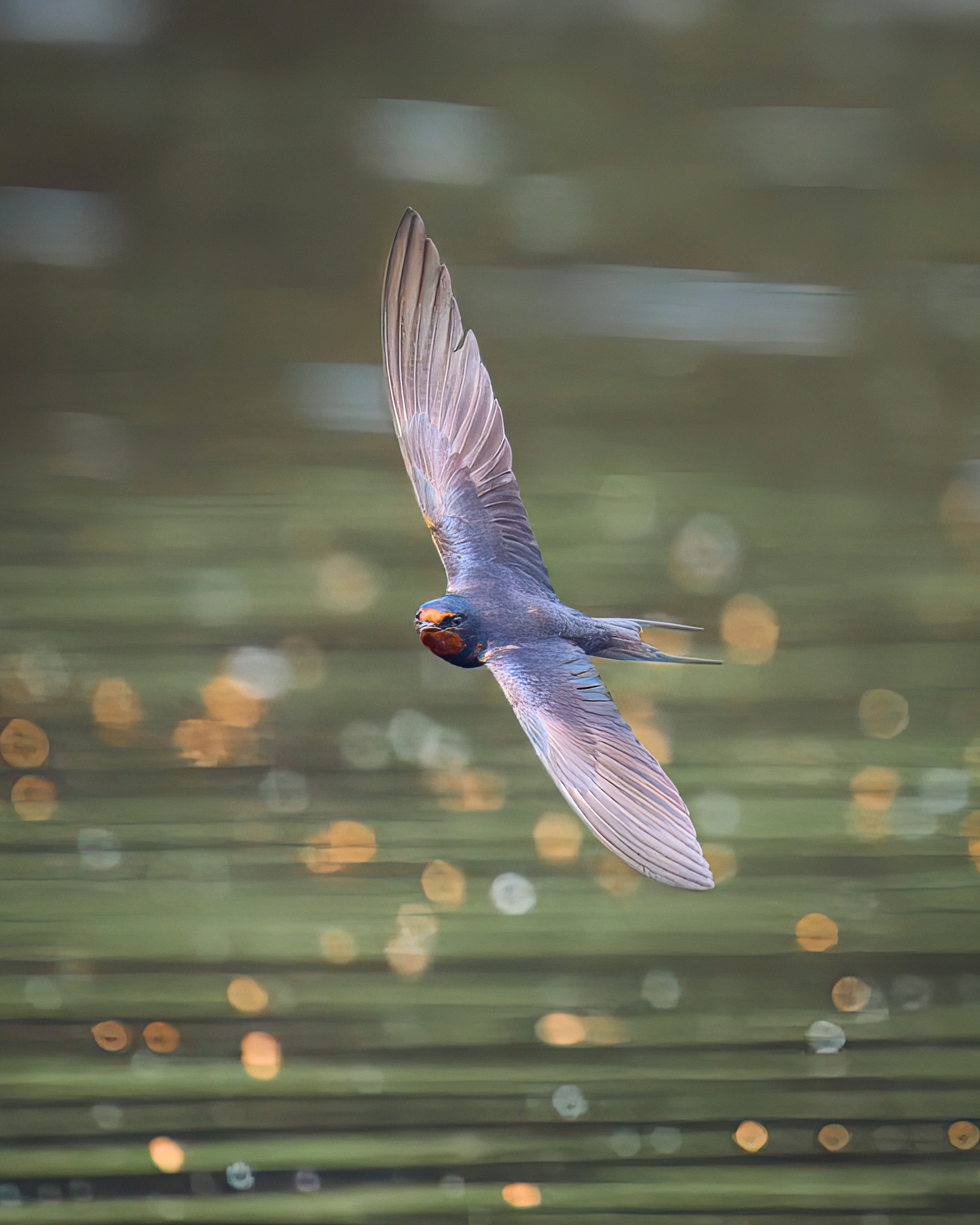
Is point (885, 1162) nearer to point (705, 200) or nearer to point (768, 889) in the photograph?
point (768, 889)

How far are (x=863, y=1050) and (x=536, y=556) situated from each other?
543 mm

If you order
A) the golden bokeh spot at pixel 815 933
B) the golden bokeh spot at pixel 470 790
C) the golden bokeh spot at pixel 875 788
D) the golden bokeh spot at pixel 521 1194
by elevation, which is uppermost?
the golden bokeh spot at pixel 875 788

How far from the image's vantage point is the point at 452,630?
40 centimetres

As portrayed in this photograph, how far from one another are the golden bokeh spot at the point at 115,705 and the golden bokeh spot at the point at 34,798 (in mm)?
65

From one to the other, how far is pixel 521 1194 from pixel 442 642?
60 centimetres

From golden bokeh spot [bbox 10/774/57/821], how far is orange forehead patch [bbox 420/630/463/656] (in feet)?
1.56

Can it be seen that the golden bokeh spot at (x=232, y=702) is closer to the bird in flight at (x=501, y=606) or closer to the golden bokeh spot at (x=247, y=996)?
the golden bokeh spot at (x=247, y=996)


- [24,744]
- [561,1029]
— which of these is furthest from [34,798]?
[561,1029]

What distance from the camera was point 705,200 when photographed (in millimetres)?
699

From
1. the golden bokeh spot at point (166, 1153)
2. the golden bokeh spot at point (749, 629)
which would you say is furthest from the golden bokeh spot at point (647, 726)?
the golden bokeh spot at point (166, 1153)

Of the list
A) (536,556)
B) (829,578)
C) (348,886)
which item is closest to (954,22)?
(829,578)

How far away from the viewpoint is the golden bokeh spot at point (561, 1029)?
0.76m

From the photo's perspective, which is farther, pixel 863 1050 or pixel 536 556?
pixel 863 1050

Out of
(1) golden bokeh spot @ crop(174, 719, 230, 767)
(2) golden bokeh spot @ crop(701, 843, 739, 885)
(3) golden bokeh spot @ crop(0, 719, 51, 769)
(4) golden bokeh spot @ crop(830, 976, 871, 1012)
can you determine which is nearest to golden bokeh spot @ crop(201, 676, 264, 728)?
(1) golden bokeh spot @ crop(174, 719, 230, 767)
